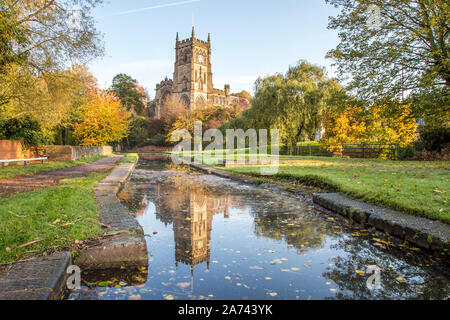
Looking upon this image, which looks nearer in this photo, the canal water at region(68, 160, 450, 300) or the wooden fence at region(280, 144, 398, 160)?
the canal water at region(68, 160, 450, 300)

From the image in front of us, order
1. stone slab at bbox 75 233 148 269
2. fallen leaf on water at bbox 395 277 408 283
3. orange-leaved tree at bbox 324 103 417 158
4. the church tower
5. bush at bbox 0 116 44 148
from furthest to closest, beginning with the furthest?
1. the church tower
2. orange-leaved tree at bbox 324 103 417 158
3. bush at bbox 0 116 44 148
4. stone slab at bbox 75 233 148 269
5. fallen leaf on water at bbox 395 277 408 283

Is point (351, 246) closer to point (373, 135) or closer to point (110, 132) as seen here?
point (373, 135)

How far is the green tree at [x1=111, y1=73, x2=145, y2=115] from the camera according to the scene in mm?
69875

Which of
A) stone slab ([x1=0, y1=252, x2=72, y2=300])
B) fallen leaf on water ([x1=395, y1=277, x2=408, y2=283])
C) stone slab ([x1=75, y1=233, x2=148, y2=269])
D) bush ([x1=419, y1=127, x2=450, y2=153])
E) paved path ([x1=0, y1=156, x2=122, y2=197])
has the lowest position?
fallen leaf on water ([x1=395, y1=277, x2=408, y2=283])

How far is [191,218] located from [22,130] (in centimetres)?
1503

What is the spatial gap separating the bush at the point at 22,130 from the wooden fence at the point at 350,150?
2000 cm

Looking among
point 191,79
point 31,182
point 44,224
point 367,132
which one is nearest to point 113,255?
point 44,224

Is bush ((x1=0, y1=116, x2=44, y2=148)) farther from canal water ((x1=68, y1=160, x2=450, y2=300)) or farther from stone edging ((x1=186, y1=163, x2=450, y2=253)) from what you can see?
stone edging ((x1=186, y1=163, x2=450, y2=253))

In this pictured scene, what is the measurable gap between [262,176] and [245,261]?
25.7 feet

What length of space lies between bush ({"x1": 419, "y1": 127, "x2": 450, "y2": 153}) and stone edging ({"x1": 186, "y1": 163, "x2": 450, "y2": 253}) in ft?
48.7

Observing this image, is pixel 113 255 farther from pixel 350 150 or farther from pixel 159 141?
pixel 159 141

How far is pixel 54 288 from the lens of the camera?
7.07ft

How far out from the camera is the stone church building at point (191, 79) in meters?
83.1

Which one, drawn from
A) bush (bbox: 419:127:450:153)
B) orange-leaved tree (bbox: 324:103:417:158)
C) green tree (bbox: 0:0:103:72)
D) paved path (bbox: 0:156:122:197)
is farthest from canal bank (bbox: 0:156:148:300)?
bush (bbox: 419:127:450:153)
